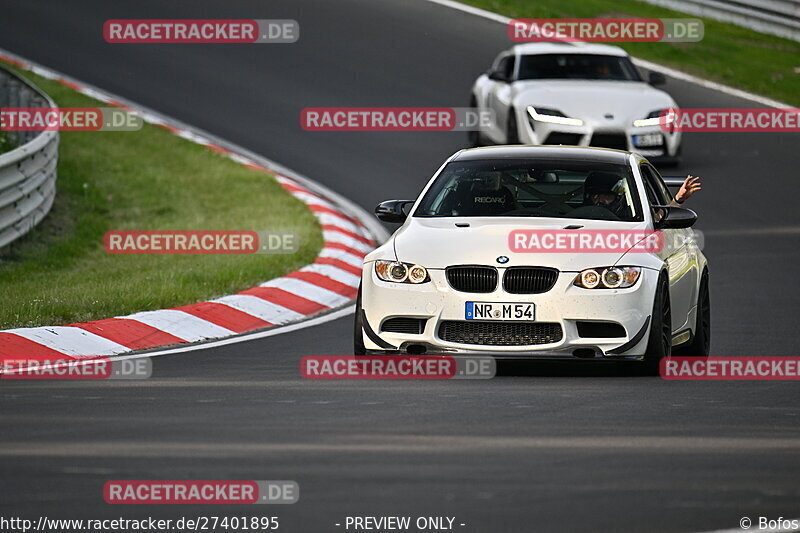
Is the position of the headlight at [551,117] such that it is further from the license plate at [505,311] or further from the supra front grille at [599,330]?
the license plate at [505,311]

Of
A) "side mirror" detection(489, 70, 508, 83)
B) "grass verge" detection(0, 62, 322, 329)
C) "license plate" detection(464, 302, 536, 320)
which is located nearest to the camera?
"license plate" detection(464, 302, 536, 320)

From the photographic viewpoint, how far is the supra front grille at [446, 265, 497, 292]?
10.6m

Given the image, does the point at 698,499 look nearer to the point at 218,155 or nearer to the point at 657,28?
the point at 218,155

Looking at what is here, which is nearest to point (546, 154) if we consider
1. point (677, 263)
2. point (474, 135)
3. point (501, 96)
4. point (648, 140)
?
point (677, 263)

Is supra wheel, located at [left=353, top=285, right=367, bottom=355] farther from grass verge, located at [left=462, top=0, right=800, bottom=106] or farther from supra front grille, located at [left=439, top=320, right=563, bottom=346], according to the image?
grass verge, located at [left=462, top=0, right=800, bottom=106]

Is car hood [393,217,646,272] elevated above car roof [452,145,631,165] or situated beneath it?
situated beneath

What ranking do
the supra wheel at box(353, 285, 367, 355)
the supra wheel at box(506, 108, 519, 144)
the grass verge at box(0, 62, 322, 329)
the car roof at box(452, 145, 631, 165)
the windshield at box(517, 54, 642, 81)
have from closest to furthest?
the supra wheel at box(353, 285, 367, 355) → the car roof at box(452, 145, 631, 165) → the grass verge at box(0, 62, 322, 329) → the supra wheel at box(506, 108, 519, 144) → the windshield at box(517, 54, 642, 81)

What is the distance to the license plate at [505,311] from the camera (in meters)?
10.4

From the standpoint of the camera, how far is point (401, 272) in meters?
10.7

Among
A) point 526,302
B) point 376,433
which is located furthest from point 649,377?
point 376,433

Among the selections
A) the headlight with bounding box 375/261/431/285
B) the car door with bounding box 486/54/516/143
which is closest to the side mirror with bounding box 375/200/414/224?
the headlight with bounding box 375/261/431/285

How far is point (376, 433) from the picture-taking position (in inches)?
335

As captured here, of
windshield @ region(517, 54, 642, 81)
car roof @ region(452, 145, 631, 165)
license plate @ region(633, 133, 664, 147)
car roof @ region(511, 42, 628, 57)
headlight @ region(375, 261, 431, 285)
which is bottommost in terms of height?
license plate @ region(633, 133, 664, 147)

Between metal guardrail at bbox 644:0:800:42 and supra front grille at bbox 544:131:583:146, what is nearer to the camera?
supra front grille at bbox 544:131:583:146
